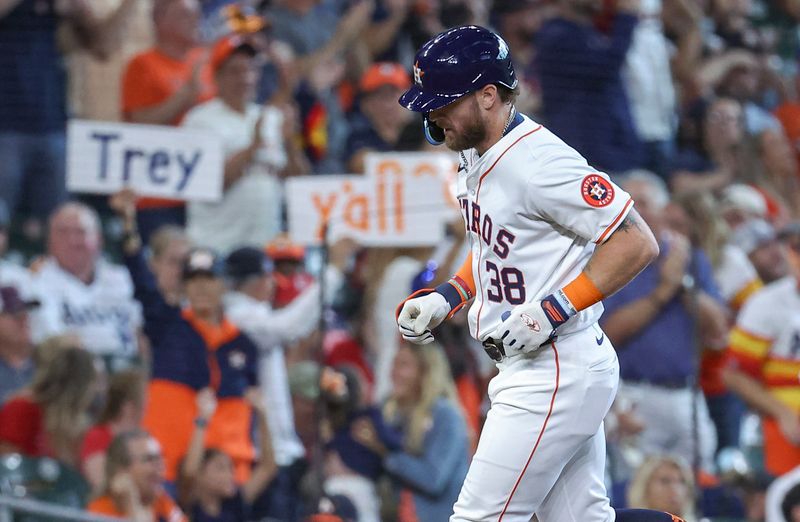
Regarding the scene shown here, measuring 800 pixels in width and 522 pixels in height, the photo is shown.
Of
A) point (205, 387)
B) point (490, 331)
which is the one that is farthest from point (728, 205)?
point (490, 331)

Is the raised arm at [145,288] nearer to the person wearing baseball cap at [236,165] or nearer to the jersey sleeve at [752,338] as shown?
the person wearing baseball cap at [236,165]

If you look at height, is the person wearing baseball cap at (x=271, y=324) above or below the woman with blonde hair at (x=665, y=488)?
above

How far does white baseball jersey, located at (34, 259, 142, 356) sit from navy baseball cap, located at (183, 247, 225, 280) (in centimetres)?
53

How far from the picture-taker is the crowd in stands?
7.02m

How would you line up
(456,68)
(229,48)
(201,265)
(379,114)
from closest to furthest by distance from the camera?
(456,68)
(201,265)
(229,48)
(379,114)

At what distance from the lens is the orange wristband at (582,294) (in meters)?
4.13

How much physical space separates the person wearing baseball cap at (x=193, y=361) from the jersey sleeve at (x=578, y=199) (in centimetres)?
327

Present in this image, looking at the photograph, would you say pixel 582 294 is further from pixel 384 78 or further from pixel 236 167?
pixel 384 78

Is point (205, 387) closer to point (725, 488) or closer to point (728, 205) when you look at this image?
point (725, 488)

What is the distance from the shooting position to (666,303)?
7512 mm

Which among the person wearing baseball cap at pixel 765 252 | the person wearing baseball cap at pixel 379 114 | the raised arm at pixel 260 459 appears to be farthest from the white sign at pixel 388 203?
the person wearing baseball cap at pixel 765 252

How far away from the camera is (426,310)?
14.6ft

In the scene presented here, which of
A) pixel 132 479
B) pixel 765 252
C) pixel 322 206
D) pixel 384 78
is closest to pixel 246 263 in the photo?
pixel 322 206

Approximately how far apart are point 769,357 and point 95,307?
3.32 meters
